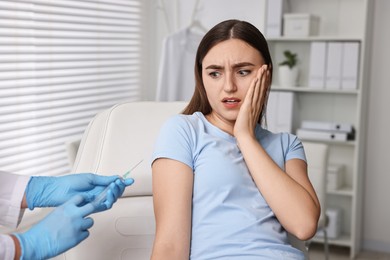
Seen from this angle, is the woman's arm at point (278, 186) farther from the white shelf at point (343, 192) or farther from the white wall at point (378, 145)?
the white wall at point (378, 145)

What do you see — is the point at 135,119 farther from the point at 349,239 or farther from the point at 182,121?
the point at 349,239

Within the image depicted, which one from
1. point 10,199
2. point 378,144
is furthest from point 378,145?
point 10,199

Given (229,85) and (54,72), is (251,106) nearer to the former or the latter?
(229,85)

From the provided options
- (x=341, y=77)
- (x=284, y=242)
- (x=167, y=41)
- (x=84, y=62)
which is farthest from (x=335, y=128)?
(x=284, y=242)

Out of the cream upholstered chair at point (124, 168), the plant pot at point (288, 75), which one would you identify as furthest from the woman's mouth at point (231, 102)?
the plant pot at point (288, 75)

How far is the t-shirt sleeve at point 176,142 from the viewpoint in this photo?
148cm

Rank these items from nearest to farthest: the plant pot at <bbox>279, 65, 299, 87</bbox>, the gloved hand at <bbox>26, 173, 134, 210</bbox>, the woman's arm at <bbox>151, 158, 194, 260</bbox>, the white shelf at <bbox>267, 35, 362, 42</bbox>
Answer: the woman's arm at <bbox>151, 158, 194, 260</bbox> < the gloved hand at <bbox>26, 173, 134, 210</bbox> < the white shelf at <bbox>267, 35, 362, 42</bbox> < the plant pot at <bbox>279, 65, 299, 87</bbox>

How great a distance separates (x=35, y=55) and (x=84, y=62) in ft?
1.56

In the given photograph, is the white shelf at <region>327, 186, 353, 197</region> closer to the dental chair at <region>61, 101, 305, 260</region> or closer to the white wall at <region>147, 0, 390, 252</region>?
the white wall at <region>147, 0, 390, 252</region>

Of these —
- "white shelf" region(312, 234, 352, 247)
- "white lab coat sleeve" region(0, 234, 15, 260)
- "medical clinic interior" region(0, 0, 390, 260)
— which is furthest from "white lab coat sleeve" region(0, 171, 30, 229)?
"white shelf" region(312, 234, 352, 247)

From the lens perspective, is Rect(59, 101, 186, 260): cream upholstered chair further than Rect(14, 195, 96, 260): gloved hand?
Yes

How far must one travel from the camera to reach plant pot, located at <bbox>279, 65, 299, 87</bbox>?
357cm

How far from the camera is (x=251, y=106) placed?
5.18 ft

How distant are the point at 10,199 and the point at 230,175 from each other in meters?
0.59
